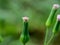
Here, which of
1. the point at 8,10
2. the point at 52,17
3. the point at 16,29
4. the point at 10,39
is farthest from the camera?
the point at 8,10

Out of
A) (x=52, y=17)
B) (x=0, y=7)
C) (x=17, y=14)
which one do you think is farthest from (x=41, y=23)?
(x=52, y=17)

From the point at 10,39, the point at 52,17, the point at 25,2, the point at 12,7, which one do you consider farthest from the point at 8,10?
the point at 52,17

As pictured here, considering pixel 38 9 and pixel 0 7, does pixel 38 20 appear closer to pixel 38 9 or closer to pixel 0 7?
pixel 38 9

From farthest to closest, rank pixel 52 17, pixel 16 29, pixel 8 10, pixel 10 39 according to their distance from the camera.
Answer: pixel 8 10, pixel 16 29, pixel 10 39, pixel 52 17

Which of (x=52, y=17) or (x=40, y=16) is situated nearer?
(x=52, y=17)

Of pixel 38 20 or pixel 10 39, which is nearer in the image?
pixel 10 39

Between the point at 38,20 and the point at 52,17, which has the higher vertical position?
the point at 52,17

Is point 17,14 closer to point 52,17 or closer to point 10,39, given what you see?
point 10,39
